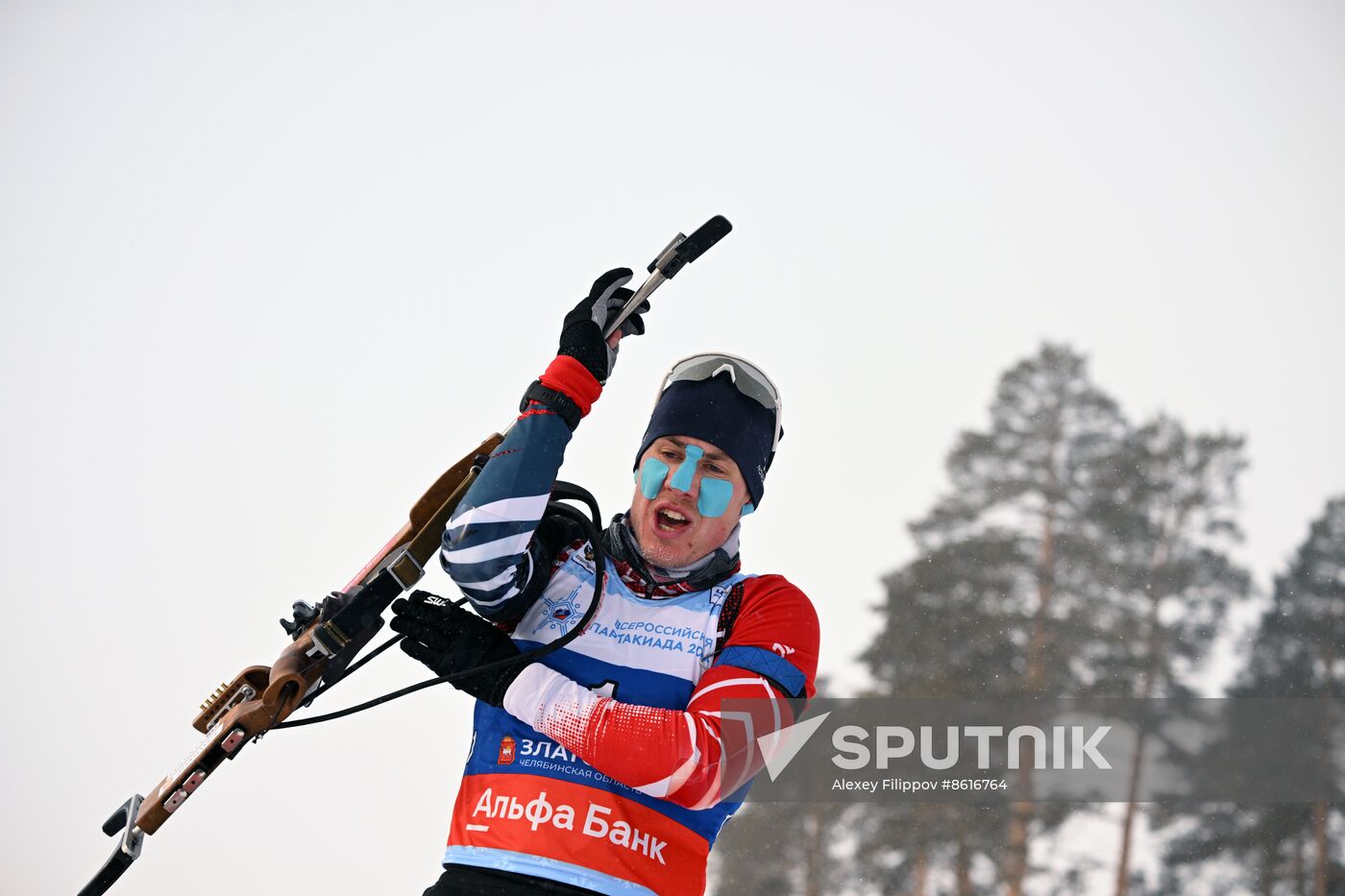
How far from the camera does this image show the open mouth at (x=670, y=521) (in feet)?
10.1

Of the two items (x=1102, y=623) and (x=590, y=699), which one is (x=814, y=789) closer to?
(x=1102, y=623)

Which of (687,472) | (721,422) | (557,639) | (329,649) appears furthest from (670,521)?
(329,649)

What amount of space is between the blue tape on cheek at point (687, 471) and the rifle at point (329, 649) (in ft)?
0.85

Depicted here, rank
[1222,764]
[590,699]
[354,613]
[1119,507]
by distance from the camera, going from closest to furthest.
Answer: [590,699]
[354,613]
[1222,764]
[1119,507]

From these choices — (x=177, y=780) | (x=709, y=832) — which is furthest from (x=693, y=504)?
(x=177, y=780)

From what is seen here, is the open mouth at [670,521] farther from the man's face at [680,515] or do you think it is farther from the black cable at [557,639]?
the black cable at [557,639]

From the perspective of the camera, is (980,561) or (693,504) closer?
(693,504)

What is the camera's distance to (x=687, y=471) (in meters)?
3.12

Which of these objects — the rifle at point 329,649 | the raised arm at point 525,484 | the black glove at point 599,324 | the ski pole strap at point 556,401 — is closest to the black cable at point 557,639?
Result: the rifle at point 329,649

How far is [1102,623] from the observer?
1647 centimetres

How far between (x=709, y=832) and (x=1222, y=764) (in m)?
15.9

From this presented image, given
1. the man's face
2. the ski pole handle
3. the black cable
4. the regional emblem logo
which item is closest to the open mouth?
the man's face

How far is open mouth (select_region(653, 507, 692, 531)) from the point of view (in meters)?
3.08

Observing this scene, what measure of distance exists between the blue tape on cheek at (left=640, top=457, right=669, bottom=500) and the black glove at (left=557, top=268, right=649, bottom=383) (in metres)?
0.34
